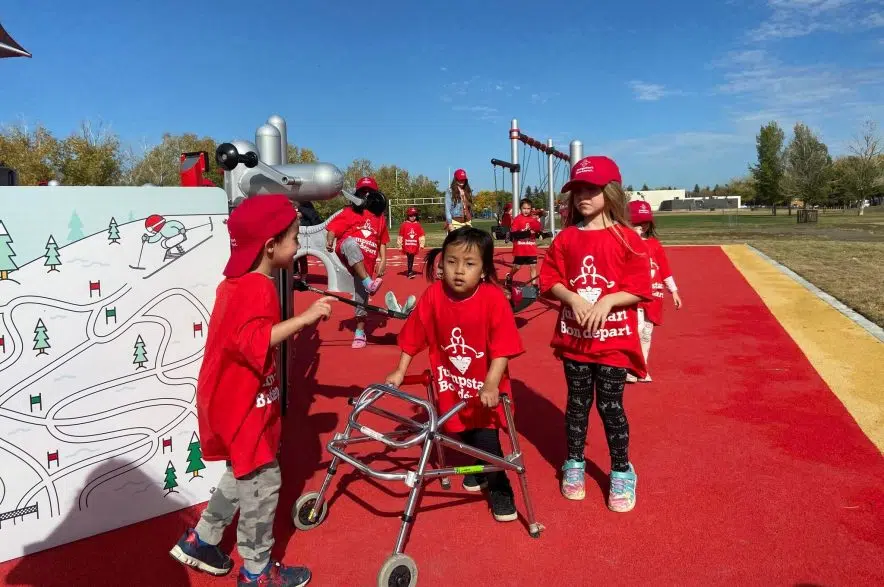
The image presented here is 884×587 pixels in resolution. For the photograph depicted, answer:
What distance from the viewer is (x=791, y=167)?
52.0 meters

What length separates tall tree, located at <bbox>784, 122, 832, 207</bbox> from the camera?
50344 millimetres

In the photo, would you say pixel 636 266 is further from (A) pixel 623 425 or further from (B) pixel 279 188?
(B) pixel 279 188

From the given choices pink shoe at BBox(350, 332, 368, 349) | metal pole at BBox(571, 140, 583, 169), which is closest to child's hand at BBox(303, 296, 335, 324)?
pink shoe at BBox(350, 332, 368, 349)

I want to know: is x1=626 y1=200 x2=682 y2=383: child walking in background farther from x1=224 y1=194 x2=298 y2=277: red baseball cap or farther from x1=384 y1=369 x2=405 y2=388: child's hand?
x1=224 y1=194 x2=298 y2=277: red baseball cap

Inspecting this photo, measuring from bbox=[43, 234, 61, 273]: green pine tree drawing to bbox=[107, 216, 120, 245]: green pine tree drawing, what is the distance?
0.22 meters

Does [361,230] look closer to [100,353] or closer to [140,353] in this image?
[140,353]

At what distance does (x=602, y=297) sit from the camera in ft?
10.0

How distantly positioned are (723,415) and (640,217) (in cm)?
179

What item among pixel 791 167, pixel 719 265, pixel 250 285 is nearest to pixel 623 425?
pixel 250 285

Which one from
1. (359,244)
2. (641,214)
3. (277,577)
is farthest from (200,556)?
(359,244)

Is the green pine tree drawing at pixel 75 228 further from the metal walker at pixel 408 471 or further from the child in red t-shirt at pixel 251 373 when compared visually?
the metal walker at pixel 408 471

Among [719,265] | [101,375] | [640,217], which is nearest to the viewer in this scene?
[101,375]

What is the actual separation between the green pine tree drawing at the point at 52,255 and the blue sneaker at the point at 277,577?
1.51 m

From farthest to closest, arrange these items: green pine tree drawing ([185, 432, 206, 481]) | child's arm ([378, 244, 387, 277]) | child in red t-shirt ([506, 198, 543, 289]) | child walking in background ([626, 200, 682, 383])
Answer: child in red t-shirt ([506, 198, 543, 289]), child's arm ([378, 244, 387, 277]), child walking in background ([626, 200, 682, 383]), green pine tree drawing ([185, 432, 206, 481])
